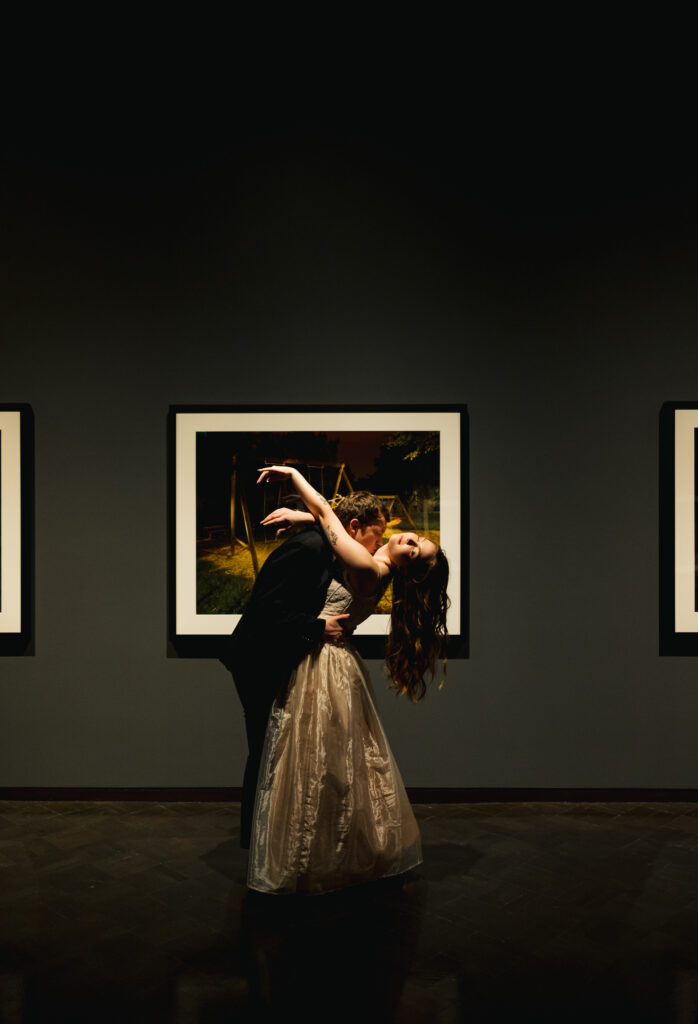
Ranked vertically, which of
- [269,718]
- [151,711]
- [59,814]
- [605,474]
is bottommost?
[59,814]

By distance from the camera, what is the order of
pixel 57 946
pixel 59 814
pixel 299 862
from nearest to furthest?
pixel 57 946 < pixel 299 862 < pixel 59 814

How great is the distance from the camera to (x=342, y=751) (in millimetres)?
2717

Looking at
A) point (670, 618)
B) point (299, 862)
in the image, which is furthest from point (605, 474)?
point (299, 862)

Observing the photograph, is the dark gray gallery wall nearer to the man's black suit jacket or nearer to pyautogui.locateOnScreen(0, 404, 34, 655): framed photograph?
pyautogui.locateOnScreen(0, 404, 34, 655): framed photograph

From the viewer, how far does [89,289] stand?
3.81m

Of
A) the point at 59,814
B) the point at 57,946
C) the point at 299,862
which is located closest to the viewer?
the point at 57,946

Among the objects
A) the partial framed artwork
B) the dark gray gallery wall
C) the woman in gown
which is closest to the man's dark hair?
the woman in gown

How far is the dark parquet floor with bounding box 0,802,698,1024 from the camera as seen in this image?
2.12 meters

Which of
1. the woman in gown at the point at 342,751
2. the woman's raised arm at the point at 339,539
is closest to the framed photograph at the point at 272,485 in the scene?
the woman in gown at the point at 342,751

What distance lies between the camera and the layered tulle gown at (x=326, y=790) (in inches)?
105

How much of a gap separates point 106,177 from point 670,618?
371 cm

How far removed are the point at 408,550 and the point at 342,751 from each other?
79 cm

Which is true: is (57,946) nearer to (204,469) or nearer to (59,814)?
(59,814)

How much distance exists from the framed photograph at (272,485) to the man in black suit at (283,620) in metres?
0.87
